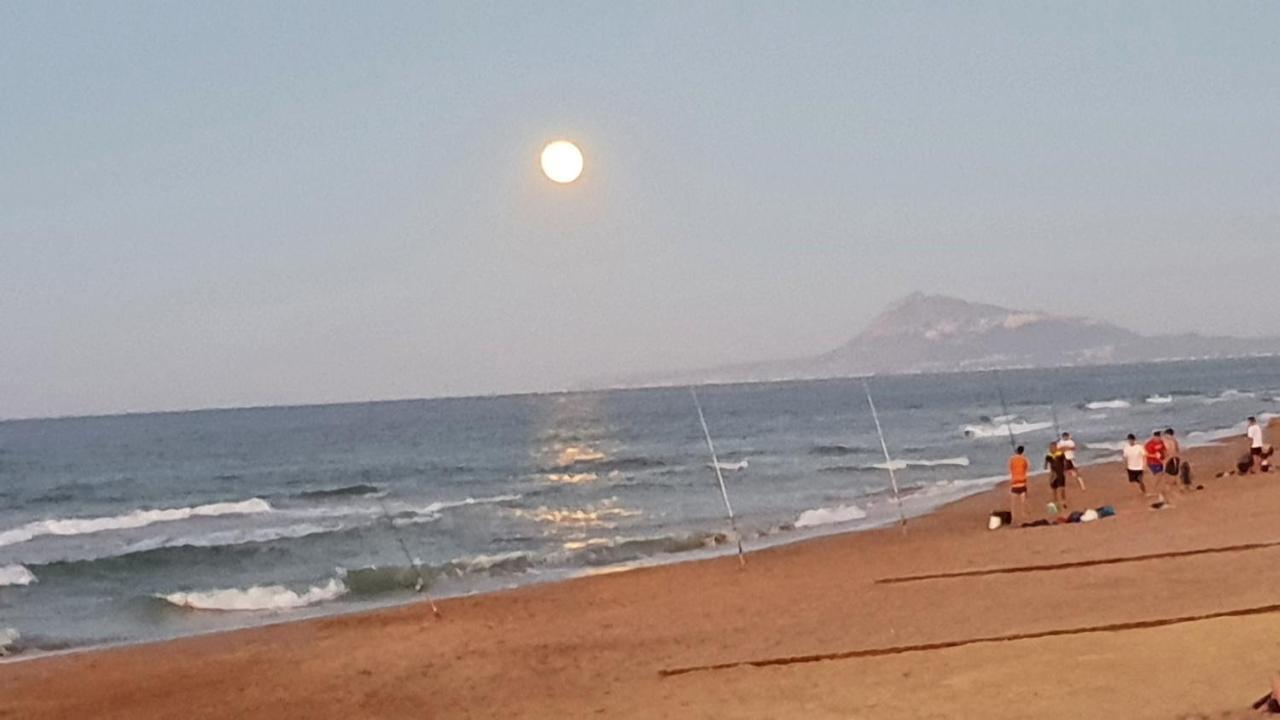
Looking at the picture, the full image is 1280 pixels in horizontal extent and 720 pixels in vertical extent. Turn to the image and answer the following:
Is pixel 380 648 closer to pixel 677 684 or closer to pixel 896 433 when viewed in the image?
pixel 677 684

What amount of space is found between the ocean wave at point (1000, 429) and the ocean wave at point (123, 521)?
30.5 meters

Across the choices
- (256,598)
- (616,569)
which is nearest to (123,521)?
(256,598)

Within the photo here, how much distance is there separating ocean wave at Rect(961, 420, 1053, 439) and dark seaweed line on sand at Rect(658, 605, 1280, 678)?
145 ft

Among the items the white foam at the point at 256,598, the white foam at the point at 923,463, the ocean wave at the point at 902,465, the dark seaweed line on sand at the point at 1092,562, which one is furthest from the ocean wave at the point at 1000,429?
the dark seaweed line on sand at the point at 1092,562

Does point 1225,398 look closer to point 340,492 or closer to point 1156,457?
point 340,492

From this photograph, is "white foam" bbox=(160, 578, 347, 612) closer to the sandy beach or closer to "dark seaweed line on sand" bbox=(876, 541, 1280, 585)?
the sandy beach

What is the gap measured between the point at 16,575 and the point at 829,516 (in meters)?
15.9

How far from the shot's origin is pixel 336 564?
76.5ft

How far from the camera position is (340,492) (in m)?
44.6

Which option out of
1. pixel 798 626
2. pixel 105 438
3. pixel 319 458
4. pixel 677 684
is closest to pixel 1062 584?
pixel 798 626

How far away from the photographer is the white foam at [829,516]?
25312mm

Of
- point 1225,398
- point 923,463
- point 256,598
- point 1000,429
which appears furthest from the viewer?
point 1225,398

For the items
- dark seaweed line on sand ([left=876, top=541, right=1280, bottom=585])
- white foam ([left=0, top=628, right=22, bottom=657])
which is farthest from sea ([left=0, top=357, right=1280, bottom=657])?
dark seaweed line on sand ([left=876, top=541, right=1280, bottom=585])

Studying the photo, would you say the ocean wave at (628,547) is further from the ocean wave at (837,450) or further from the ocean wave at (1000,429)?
the ocean wave at (1000,429)
